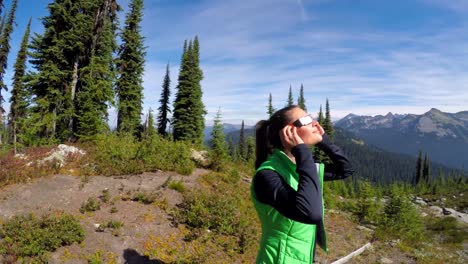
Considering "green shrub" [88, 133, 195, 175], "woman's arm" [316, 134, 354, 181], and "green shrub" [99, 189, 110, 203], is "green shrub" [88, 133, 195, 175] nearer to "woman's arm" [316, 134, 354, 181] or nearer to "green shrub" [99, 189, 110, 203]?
"green shrub" [99, 189, 110, 203]

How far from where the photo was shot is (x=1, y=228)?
7.25m

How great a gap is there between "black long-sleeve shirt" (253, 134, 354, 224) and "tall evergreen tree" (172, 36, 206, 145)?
3899 cm

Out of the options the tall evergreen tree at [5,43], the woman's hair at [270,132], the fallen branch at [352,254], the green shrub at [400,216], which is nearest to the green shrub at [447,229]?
the green shrub at [400,216]

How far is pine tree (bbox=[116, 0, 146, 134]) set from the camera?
105 ft

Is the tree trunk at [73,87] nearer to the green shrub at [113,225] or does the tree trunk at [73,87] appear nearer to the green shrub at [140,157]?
the green shrub at [140,157]

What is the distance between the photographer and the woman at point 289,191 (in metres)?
2.34

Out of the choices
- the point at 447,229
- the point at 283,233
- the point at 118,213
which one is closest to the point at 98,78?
the point at 118,213

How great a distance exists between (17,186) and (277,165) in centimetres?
985

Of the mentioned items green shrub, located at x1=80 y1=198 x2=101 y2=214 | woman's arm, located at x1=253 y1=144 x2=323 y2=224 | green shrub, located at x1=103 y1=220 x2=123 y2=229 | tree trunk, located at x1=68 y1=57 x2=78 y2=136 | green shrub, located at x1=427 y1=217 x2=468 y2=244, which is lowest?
green shrub, located at x1=427 y1=217 x2=468 y2=244

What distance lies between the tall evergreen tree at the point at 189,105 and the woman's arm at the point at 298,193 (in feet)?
128

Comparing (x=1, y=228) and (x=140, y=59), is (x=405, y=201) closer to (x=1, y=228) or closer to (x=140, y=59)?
(x=1, y=228)

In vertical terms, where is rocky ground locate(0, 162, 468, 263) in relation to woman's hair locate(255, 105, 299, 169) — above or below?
below

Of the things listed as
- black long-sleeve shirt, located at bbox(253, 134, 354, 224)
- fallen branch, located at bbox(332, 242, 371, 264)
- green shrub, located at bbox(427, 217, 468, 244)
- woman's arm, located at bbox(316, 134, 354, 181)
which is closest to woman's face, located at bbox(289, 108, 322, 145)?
black long-sleeve shirt, located at bbox(253, 134, 354, 224)

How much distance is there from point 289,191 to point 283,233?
0.41m
